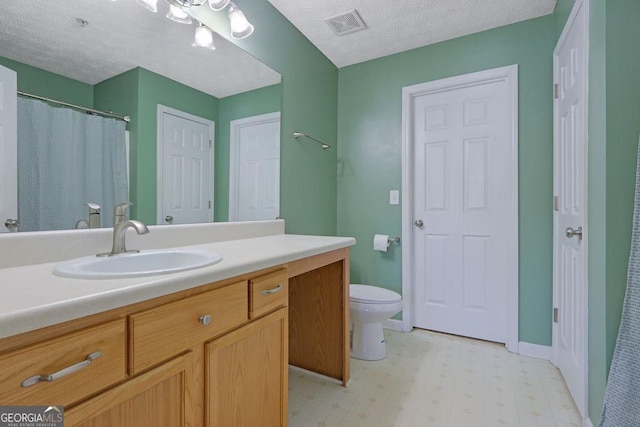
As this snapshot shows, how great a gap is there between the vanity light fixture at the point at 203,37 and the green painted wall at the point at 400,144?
1383mm

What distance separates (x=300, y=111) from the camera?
220 cm

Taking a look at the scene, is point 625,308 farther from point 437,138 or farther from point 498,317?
point 437,138

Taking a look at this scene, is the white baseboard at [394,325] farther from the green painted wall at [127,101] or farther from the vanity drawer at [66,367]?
the vanity drawer at [66,367]

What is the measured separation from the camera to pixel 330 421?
138 centimetres

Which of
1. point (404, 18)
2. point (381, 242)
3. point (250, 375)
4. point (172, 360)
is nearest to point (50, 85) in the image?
point (172, 360)

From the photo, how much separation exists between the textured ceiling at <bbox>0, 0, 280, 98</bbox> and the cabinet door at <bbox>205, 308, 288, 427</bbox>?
3.54 ft

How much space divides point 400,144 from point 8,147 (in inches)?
87.6

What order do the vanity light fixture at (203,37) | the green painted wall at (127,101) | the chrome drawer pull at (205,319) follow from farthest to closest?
1. the vanity light fixture at (203,37)
2. the green painted wall at (127,101)
3. the chrome drawer pull at (205,319)

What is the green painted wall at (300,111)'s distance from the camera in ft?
6.18

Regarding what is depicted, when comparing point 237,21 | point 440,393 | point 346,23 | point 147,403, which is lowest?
point 440,393

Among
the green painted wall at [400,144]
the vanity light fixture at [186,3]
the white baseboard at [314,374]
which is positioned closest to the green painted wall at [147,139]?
the vanity light fixture at [186,3]

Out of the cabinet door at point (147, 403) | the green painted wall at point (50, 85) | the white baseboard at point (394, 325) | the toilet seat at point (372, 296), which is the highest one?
the green painted wall at point (50, 85)

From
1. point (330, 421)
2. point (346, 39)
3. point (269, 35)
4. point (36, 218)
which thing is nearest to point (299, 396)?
point (330, 421)

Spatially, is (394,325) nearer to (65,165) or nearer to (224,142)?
(224,142)
